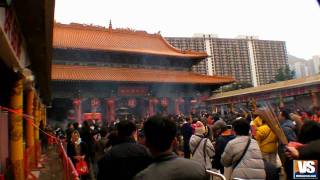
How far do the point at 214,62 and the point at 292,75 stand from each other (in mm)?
12544

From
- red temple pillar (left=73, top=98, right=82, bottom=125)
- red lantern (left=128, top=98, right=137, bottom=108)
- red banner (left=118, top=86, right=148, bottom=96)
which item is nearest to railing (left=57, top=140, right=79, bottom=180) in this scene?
red temple pillar (left=73, top=98, right=82, bottom=125)

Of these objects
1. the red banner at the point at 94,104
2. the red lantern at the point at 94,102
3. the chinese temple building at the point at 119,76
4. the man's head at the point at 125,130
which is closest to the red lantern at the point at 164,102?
the chinese temple building at the point at 119,76

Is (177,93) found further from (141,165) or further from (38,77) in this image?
(141,165)

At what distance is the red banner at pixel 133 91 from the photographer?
24.8m

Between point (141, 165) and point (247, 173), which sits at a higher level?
point (141, 165)

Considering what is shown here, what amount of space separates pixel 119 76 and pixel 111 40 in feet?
13.4

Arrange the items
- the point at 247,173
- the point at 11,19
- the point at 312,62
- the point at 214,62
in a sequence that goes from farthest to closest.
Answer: the point at 312,62 → the point at 214,62 → the point at 11,19 → the point at 247,173

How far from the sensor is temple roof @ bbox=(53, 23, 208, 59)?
958 inches

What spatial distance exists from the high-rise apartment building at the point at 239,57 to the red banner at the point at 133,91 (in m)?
29.8

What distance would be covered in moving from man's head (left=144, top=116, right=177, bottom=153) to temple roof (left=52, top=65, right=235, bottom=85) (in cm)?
2018

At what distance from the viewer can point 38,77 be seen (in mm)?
11016

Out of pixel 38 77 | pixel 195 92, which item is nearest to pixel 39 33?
pixel 38 77

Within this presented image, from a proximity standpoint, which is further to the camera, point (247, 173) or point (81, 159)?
Answer: point (81, 159)

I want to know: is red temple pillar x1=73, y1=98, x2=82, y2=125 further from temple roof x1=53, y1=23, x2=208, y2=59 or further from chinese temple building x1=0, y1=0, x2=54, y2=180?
chinese temple building x1=0, y1=0, x2=54, y2=180
